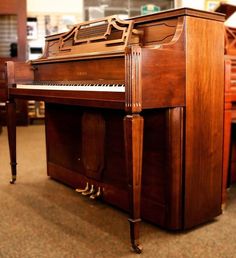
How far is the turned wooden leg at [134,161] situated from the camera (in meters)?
1.66

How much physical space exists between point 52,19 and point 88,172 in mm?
4698

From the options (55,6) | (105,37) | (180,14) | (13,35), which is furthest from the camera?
(55,6)

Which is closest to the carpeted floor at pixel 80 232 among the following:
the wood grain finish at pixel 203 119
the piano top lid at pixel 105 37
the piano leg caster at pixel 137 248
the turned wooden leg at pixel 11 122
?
the piano leg caster at pixel 137 248

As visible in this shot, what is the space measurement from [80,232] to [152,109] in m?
0.76

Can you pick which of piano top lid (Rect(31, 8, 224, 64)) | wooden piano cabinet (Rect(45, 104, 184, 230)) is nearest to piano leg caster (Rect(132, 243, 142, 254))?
wooden piano cabinet (Rect(45, 104, 184, 230))

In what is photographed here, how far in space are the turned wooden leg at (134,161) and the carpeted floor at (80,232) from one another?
0.12 meters

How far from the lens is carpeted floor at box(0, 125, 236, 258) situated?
175 cm

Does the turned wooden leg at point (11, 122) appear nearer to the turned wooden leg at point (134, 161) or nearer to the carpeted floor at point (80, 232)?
the carpeted floor at point (80, 232)

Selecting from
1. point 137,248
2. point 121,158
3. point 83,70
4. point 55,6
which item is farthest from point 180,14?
point 55,6

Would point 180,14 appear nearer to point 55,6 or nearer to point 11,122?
point 11,122

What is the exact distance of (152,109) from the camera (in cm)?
191

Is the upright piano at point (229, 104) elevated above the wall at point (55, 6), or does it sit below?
below

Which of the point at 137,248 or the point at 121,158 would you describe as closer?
the point at 137,248

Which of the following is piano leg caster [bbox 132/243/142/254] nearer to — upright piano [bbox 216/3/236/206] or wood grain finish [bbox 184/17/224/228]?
wood grain finish [bbox 184/17/224/228]
